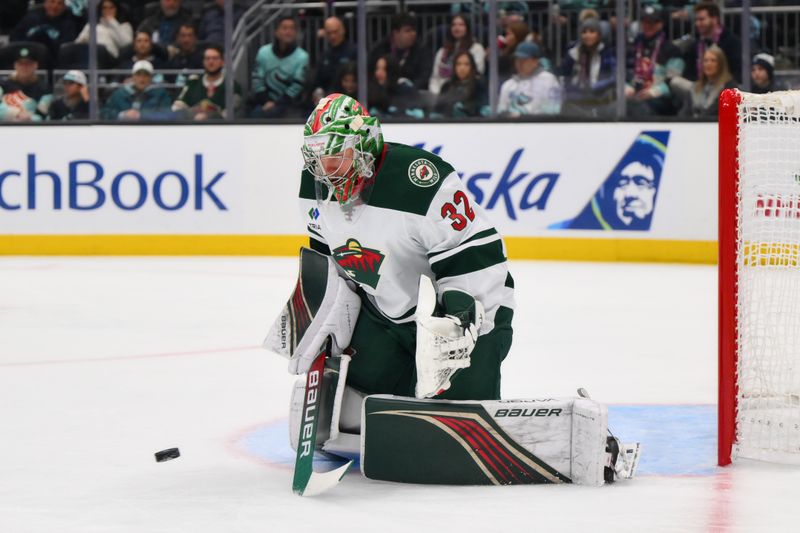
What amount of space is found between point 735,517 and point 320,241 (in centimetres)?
122

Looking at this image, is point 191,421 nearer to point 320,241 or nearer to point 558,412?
point 320,241

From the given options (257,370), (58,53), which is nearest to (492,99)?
(58,53)

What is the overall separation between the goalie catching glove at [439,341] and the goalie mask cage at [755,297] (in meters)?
0.72

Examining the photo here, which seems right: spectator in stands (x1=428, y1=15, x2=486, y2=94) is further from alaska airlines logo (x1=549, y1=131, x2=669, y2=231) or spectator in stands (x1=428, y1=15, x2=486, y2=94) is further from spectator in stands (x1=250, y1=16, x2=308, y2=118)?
alaska airlines logo (x1=549, y1=131, x2=669, y2=231)

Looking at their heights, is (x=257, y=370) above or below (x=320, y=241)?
below

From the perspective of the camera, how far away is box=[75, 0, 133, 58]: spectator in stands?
9.65 m

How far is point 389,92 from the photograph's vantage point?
937 centimetres

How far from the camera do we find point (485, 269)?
10.6 ft

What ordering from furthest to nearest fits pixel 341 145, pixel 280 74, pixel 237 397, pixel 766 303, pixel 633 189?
1. pixel 280 74
2. pixel 633 189
3. pixel 237 397
4. pixel 766 303
5. pixel 341 145

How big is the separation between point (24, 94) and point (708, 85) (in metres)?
4.73

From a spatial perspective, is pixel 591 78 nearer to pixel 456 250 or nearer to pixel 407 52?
pixel 407 52

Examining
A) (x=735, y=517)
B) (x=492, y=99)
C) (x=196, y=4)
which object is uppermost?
(x=196, y=4)

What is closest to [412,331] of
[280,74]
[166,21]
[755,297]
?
[755,297]

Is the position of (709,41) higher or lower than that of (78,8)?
lower
